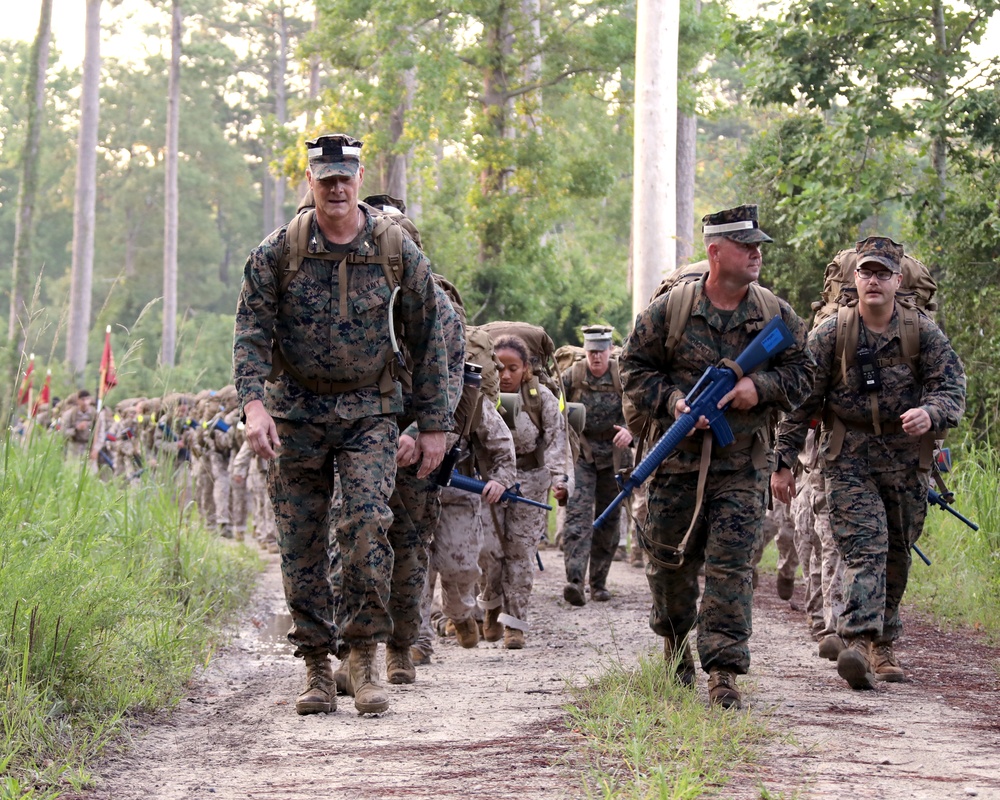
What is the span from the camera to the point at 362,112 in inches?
980

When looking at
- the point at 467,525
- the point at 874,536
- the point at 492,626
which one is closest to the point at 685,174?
the point at 492,626

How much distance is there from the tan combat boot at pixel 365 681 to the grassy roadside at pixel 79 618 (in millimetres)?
908

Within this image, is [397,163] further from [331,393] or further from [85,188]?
[331,393]

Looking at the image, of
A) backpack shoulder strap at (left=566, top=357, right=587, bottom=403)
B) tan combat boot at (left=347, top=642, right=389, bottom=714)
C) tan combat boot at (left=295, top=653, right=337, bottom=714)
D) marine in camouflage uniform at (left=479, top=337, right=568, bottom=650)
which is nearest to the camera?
tan combat boot at (left=347, top=642, right=389, bottom=714)

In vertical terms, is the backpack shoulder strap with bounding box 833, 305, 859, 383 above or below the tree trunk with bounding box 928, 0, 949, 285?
below

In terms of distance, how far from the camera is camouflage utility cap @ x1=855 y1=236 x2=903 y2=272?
7578mm

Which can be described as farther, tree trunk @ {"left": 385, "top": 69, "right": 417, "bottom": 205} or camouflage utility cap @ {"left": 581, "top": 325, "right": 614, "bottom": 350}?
tree trunk @ {"left": 385, "top": 69, "right": 417, "bottom": 205}

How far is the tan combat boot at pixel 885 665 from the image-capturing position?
764cm

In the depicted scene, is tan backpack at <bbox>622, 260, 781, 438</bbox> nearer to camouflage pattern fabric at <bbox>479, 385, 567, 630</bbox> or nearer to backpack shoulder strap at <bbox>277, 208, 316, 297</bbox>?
backpack shoulder strap at <bbox>277, 208, 316, 297</bbox>

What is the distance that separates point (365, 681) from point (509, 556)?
3249 mm

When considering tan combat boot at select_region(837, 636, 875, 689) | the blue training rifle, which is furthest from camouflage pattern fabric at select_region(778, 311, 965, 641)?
the blue training rifle

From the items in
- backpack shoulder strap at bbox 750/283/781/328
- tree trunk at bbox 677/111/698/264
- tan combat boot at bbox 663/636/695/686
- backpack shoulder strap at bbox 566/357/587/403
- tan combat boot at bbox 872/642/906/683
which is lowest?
tan combat boot at bbox 872/642/906/683

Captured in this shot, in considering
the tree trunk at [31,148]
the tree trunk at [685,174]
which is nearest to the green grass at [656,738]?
the tree trunk at [685,174]

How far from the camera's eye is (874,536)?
7543 millimetres
